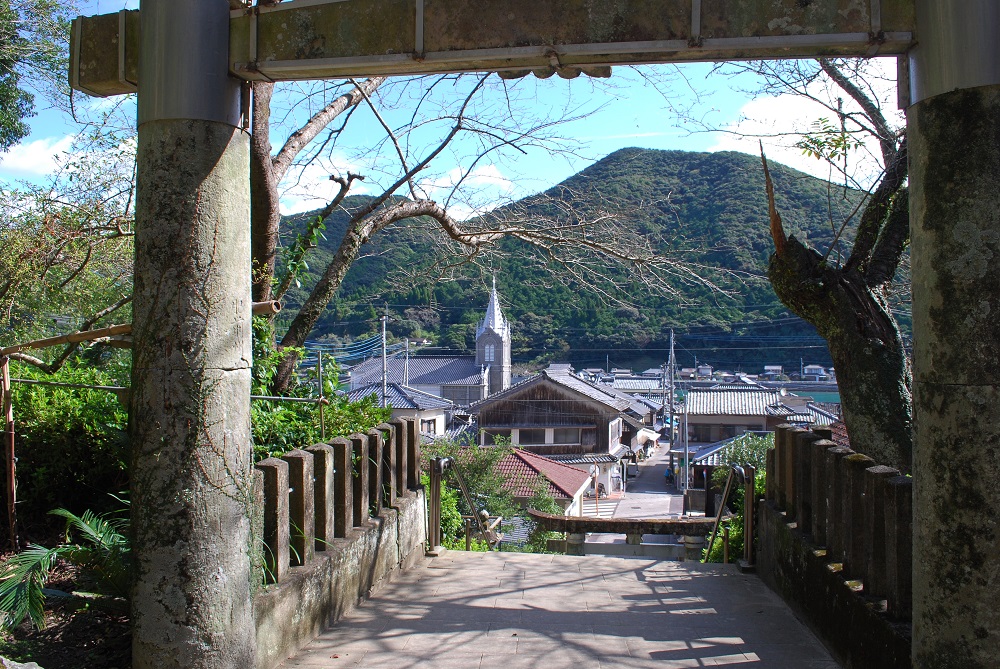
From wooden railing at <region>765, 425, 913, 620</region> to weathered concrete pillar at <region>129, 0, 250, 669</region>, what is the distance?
2.98 metres

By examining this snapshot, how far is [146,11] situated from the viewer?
3.48 metres

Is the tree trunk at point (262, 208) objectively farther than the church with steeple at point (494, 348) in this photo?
No

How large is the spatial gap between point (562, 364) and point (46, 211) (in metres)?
48.7

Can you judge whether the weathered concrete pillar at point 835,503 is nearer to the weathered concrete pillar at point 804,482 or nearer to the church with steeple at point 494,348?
the weathered concrete pillar at point 804,482

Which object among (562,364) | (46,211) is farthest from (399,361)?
(46,211)

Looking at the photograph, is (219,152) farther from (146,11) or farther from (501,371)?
(501,371)

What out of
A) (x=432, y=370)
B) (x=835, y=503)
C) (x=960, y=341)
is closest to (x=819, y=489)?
(x=835, y=503)

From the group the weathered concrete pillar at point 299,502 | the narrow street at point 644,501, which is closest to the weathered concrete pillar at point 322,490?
the weathered concrete pillar at point 299,502

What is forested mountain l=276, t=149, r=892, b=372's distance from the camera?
10.1 m

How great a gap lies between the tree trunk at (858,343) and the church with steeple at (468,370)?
4887 centimetres

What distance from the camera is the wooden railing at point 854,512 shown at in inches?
143

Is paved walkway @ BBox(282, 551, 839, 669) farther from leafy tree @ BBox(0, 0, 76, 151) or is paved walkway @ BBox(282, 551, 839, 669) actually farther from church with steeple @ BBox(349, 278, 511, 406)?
church with steeple @ BBox(349, 278, 511, 406)

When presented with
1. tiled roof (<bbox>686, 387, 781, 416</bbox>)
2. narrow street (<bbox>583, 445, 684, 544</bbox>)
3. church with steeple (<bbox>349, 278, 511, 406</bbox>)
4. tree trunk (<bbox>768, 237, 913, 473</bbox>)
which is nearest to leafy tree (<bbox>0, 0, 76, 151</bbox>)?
tree trunk (<bbox>768, 237, 913, 473</bbox>)

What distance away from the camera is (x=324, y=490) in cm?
479
